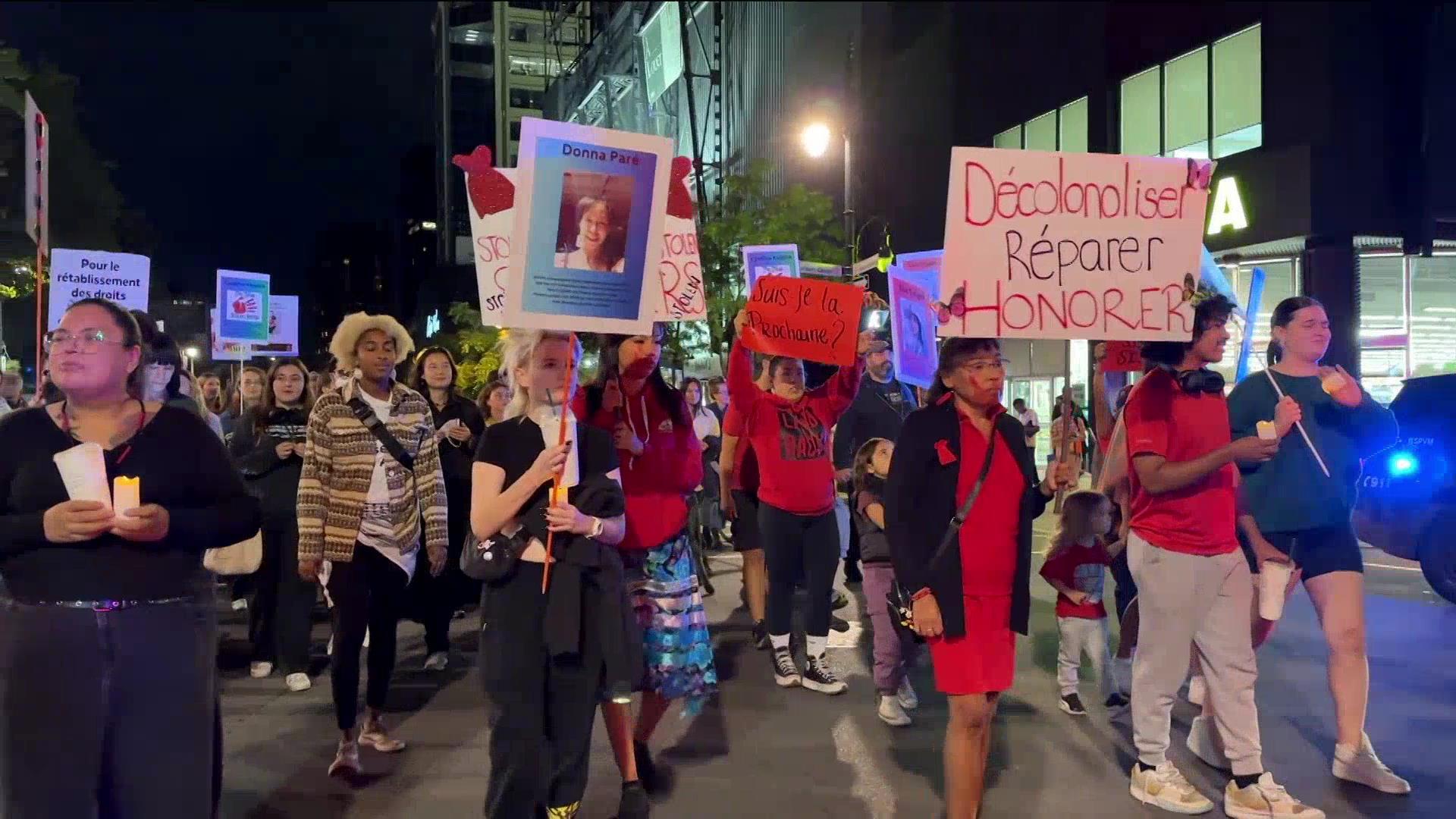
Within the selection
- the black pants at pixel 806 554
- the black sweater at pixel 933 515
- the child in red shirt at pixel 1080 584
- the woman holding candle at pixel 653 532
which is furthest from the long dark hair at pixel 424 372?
the black sweater at pixel 933 515

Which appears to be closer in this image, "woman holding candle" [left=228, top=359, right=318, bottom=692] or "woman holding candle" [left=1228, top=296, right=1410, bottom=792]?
"woman holding candle" [left=1228, top=296, right=1410, bottom=792]

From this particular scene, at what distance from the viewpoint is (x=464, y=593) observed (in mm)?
8695

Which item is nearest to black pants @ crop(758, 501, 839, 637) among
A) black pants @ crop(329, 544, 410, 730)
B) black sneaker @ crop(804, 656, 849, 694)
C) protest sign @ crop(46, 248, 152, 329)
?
black sneaker @ crop(804, 656, 849, 694)

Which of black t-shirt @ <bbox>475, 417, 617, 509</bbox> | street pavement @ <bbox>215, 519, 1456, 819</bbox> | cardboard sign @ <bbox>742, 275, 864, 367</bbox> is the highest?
cardboard sign @ <bbox>742, 275, 864, 367</bbox>

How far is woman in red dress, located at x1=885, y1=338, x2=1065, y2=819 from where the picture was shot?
12.7ft

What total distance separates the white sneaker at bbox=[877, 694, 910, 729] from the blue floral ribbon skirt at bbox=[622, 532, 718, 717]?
156 centimetres

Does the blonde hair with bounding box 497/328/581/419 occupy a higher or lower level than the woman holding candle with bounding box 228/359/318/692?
higher

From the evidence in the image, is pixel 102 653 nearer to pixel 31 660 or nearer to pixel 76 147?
pixel 31 660

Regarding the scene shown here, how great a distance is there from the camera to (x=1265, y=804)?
4.42 m

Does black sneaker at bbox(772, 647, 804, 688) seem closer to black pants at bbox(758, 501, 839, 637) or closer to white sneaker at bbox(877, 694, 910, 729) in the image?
black pants at bbox(758, 501, 839, 637)

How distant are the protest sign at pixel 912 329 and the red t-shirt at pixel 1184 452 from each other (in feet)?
11.4

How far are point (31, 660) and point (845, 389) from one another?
466 cm

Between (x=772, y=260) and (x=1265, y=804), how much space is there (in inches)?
275

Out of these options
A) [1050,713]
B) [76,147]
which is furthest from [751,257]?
[76,147]
